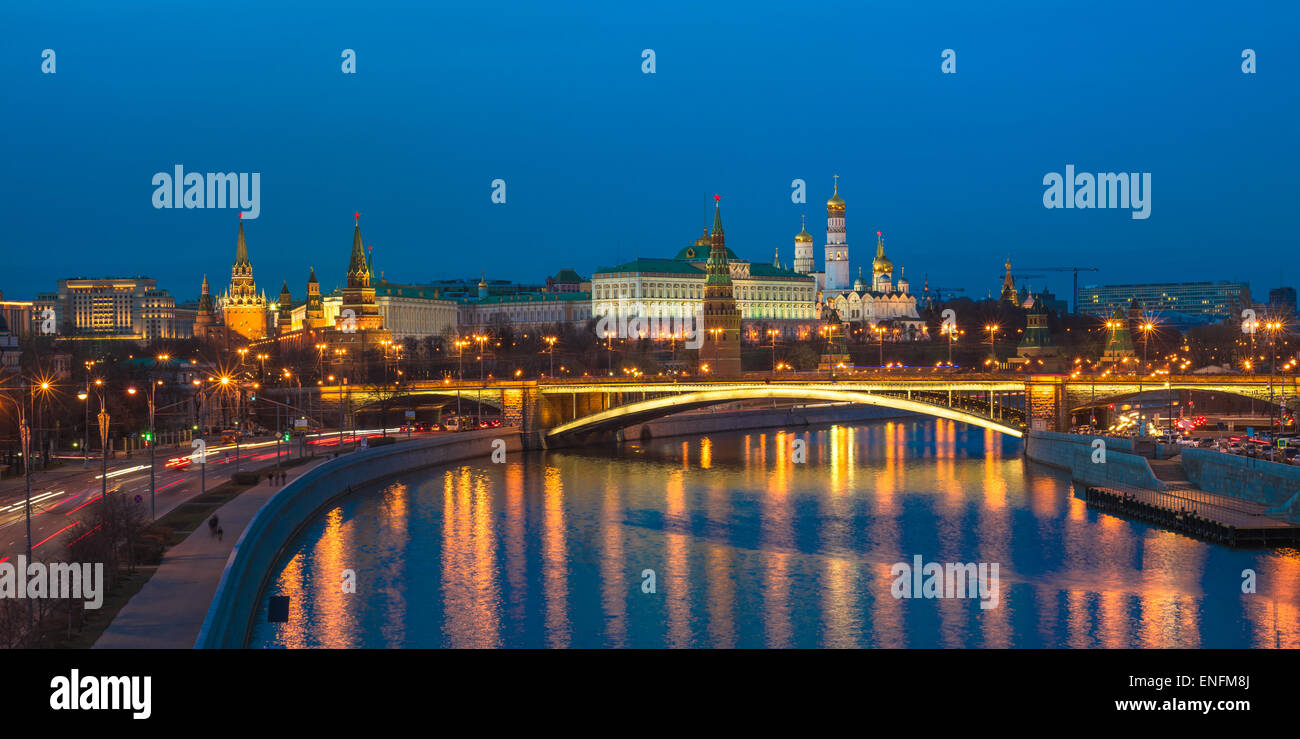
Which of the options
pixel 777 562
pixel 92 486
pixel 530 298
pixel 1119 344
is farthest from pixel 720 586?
pixel 530 298

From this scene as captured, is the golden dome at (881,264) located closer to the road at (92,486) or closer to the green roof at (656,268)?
the green roof at (656,268)

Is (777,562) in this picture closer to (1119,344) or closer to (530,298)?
(1119,344)

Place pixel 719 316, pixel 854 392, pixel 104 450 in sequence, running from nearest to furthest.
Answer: pixel 104 450, pixel 854 392, pixel 719 316

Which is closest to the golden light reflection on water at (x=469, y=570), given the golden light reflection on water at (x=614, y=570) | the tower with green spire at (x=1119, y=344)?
the golden light reflection on water at (x=614, y=570)

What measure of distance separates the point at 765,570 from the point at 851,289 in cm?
15259

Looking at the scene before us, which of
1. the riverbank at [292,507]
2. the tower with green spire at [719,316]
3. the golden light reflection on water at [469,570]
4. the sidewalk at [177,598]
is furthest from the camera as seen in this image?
the tower with green spire at [719,316]

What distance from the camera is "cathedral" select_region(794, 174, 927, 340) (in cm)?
16224

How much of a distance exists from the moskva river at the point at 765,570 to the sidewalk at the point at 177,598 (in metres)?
1.43

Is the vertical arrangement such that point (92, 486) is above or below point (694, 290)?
below

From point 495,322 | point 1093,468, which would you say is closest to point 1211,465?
point 1093,468

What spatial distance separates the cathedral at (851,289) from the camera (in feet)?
532

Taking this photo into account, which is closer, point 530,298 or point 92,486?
point 92,486

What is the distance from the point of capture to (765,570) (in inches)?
1155
